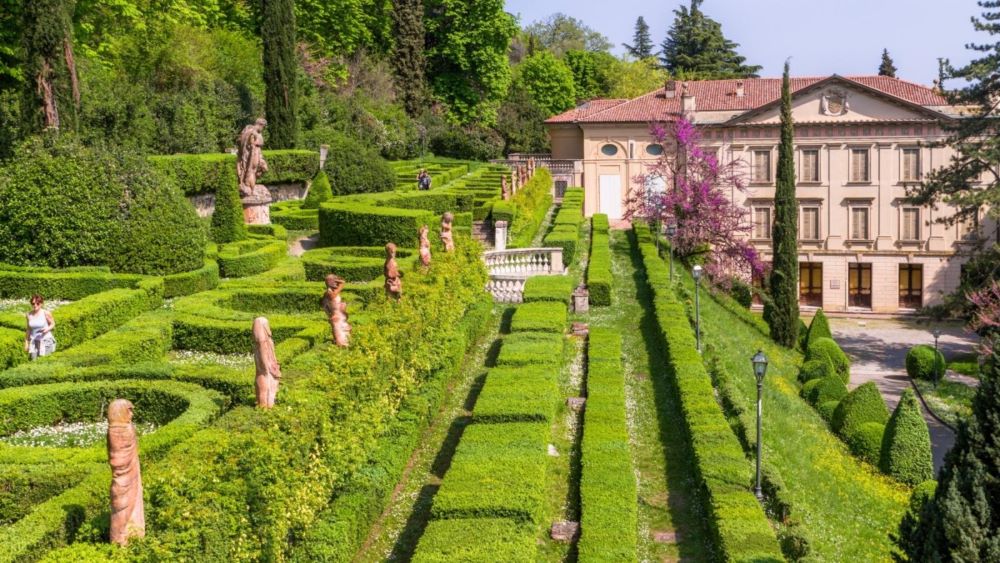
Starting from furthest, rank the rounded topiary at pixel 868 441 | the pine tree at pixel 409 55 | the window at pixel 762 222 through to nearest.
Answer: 1. the pine tree at pixel 409 55
2. the window at pixel 762 222
3. the rounded topiary at pixel 868 441

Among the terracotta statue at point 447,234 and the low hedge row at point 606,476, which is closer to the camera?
the low hedge row at point 606,476

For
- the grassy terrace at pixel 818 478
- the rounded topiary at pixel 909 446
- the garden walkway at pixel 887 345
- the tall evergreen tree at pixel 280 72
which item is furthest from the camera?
the tall evergreen tree at pixel 280 72

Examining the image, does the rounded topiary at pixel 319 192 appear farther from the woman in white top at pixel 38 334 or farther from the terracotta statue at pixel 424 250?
the woman in white top at pixel 38 334

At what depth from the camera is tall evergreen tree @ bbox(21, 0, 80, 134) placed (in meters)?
28.8

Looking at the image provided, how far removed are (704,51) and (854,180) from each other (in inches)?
1565

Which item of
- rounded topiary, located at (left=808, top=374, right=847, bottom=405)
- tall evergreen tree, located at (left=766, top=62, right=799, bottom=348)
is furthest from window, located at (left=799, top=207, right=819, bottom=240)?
rounded topiary, located at (left=808, top=374, right=847, bottom=405)

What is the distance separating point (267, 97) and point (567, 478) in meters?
32.4

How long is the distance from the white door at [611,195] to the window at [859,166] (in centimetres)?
1246

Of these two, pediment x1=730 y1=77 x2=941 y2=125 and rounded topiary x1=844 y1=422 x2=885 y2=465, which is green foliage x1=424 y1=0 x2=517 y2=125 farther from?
rounded topiary x1=844 y1=422 x2=885 y2=465

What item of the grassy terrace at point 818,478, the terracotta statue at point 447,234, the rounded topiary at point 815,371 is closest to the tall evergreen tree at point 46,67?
the terracotta statue at point 447,234

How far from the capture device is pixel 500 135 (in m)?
75.8

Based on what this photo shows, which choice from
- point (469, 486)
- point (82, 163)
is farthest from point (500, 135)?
point (469, 486)

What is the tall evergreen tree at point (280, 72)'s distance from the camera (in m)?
44.3

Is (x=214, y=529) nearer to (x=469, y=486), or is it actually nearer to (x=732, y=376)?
(x=469, y=486)
